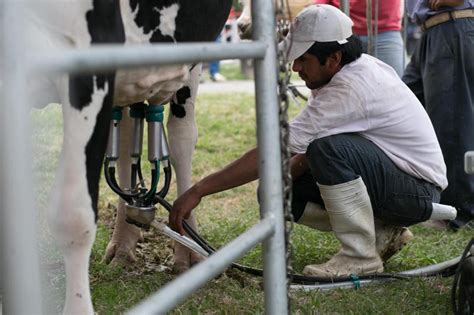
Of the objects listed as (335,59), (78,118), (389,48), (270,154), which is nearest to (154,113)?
(335,59)

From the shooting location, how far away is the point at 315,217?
3.36 m

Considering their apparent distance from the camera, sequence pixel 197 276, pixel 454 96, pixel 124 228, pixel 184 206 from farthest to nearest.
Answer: pixel 454 96 < pixel 124 228 < pixel 184 206 < pixel 197 276

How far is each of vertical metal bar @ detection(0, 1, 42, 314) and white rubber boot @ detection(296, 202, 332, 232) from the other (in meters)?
2.23

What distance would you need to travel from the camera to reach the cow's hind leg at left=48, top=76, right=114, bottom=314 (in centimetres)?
203

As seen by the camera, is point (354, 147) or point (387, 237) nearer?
point (354, 147)

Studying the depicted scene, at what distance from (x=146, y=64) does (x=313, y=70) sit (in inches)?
74.1

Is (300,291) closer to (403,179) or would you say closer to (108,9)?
(403,179)

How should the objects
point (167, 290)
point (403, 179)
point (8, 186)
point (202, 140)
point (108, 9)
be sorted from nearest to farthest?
point (8, 186)
point (167, 290)
point (108, 9)
point (403, 179)
point (202, 140)

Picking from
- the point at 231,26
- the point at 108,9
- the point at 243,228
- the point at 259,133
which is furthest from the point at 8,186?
the point at 231,26

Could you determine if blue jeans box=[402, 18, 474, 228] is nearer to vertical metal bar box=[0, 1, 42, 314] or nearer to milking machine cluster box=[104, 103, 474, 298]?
milking machine cluster box=[104, 103, 474, 298]

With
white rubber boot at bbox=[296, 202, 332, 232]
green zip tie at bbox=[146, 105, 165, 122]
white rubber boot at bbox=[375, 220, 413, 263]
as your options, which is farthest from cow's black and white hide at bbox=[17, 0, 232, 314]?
white rubber boot at bbox=[375, 220, 413, 263]

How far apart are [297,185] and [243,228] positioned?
66 centimetres

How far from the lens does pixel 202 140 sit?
20.3 ft

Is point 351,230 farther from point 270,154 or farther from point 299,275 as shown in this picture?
point 270,154
